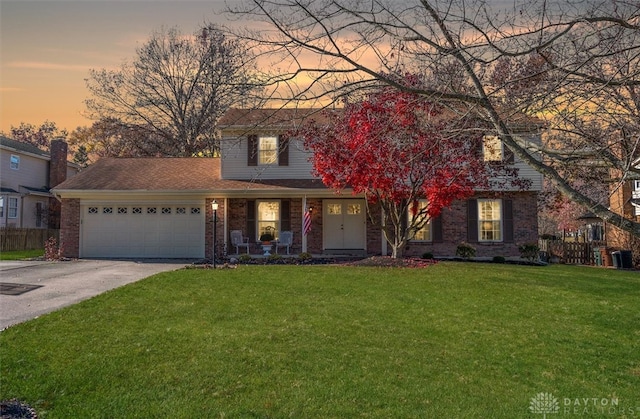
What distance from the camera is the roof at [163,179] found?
57.0 ft

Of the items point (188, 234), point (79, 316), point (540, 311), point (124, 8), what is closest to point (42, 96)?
point (124, 8)

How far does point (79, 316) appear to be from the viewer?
7.49 metres

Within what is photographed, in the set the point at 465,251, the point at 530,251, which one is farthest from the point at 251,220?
the point at 530,251

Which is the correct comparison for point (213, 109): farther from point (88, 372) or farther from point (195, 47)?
point (88, 372)

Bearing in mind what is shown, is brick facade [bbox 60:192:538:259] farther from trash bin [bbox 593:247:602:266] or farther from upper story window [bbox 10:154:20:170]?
upper story window [bbox 10:154:20:170]

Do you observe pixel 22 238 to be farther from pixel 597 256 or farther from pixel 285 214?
pixel 597 256

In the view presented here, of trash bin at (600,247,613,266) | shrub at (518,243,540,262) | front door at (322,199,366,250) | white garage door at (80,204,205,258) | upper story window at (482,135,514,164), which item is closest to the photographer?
upper story window at (482,135,514,164)

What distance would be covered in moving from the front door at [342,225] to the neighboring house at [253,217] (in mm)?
39

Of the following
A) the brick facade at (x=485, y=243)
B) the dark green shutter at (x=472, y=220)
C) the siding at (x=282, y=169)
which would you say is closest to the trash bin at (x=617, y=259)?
the brick facade at (x=485, y=243)

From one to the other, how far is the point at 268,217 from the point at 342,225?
9.55 ft

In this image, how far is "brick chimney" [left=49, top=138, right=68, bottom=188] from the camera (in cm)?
2909

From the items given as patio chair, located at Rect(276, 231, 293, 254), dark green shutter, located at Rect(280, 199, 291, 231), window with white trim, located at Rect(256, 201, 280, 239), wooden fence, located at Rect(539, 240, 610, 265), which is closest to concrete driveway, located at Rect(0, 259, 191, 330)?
window with white trim, located at Rect(256, 201, 280, 239)

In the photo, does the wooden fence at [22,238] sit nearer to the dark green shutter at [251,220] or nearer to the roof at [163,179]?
the roof at [163,179]

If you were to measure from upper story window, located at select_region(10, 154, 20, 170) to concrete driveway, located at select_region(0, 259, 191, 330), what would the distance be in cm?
1434
